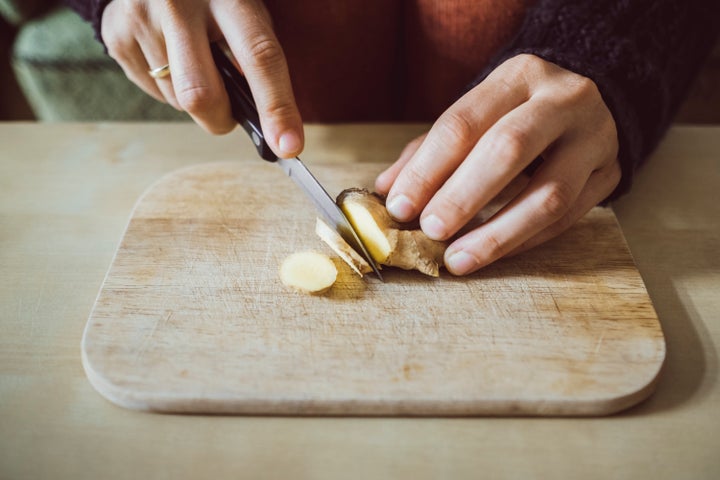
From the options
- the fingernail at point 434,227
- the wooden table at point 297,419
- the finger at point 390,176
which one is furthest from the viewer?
the finger at point 390,176

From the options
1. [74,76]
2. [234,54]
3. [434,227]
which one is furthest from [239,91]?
[74,76]

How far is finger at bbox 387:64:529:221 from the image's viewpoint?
0.91 meters

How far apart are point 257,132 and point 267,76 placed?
0.10 meters

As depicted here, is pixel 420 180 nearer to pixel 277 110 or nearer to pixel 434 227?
pixel 434 227

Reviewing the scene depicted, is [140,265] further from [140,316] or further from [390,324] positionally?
[390,324]

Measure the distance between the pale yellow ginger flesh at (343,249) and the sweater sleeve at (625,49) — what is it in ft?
1.25

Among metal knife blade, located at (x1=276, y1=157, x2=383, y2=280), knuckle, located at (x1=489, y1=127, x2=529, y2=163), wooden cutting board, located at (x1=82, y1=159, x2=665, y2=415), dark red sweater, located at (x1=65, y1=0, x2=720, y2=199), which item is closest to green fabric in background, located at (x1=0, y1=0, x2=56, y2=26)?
dark red sweater, located at (x1=65, y1=0, x2=720, y2=199)

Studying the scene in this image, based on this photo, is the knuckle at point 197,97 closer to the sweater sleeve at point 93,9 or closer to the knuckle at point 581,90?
the sweater sleeve at point 93,9

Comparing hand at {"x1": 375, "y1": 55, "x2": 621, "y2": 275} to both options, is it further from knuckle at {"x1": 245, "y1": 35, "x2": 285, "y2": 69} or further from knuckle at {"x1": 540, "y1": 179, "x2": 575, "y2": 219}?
knuckle at {"x1": 245, "y1": 35, "x2": 285, "y2": 69}

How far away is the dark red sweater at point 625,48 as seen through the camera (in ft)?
3.25

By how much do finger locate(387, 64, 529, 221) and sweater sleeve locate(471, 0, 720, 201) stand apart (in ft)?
0.33

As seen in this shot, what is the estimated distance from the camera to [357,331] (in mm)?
834

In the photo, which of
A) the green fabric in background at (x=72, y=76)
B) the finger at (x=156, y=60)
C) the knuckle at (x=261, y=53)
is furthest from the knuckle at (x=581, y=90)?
the green fabric in background at (x=72, y=76)

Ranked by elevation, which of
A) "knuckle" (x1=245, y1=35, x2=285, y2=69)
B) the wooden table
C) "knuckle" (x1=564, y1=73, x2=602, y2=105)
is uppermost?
"knuckle" (x1=245, y1=35, x2=285, y2=69)
